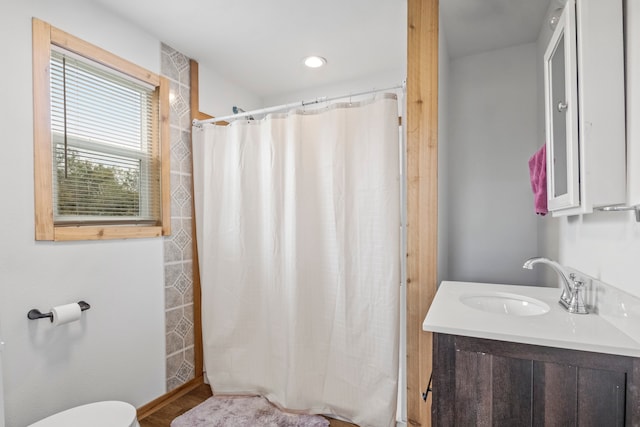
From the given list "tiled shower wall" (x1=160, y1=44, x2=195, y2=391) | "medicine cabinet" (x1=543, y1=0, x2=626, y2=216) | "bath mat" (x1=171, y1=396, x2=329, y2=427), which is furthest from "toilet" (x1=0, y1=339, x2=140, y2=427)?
"medicine cabinet" (x1=543, y1=0, x2=626, y2=216)

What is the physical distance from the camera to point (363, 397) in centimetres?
189

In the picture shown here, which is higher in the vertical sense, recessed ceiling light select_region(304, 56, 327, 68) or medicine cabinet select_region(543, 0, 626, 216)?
recessed ceiling light select_region(304, 56, 327, 68)

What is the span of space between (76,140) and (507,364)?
2.13m

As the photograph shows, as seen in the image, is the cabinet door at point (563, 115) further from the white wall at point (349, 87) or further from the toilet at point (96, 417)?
the toilet at point (96, 417)

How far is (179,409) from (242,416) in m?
0.43

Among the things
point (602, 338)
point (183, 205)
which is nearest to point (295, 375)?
point (183, 205)

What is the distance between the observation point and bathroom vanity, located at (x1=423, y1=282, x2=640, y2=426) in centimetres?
88

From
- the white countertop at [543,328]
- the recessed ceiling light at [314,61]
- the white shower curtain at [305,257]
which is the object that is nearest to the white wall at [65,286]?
the white shower curtain at [305,257]

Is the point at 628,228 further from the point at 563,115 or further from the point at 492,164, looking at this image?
the point at 492,164

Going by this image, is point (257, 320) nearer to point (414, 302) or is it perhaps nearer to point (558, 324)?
point (414, 302)

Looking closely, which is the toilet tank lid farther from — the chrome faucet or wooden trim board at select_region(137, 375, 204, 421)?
the chrome faucet

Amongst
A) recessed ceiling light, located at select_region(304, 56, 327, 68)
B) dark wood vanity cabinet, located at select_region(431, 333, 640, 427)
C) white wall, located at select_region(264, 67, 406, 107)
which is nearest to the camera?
dark wood vanity cabinet, located at select_region(431, 333, 640, 427)

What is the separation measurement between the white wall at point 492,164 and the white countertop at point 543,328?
108cm

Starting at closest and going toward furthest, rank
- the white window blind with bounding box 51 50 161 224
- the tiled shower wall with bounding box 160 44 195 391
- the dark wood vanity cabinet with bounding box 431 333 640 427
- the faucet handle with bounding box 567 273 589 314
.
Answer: the dark wood vanity cabinet with bounding box 431 333 640 427, the faucet handle with bounding box 567 273 589 314, the white window blind with bounding box 51 50 161 224, the tiled shower wall with bounding box 160 44 195 391
